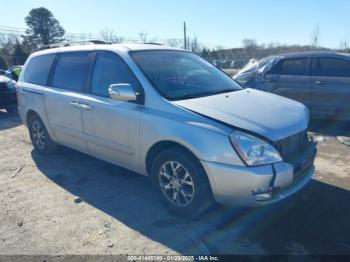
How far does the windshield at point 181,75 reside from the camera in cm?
362

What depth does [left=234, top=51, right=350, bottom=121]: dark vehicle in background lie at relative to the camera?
6.65 meters

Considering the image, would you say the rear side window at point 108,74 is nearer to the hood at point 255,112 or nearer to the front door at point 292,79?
the hood at point 255,112

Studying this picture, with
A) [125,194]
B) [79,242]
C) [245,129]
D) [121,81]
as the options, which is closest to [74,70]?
[121,81]

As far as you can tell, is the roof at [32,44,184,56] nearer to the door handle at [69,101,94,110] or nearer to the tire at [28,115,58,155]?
the door handle at [69,101,94,110]

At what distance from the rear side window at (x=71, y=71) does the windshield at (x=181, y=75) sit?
0.91 metres

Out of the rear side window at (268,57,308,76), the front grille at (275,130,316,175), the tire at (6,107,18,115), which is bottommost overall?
the tire at (6,107,18,115)

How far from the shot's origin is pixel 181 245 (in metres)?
3.03

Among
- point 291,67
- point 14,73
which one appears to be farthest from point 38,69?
point 14,73

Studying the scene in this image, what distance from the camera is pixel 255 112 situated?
3.28 meters

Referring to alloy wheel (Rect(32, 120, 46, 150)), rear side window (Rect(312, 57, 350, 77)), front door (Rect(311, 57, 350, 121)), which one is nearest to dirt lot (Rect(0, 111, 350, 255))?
alloy wheel (Rect(32, 120, 46, 150))

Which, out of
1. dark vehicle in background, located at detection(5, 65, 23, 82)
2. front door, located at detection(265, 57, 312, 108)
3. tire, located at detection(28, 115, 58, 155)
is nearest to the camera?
tire, located at detection(28, 115, 58, 155)

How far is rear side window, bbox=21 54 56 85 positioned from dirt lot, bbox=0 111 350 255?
1.55 m

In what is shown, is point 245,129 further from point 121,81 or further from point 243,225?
point 121,81

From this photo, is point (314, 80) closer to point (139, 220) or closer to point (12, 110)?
point (139, 220)
